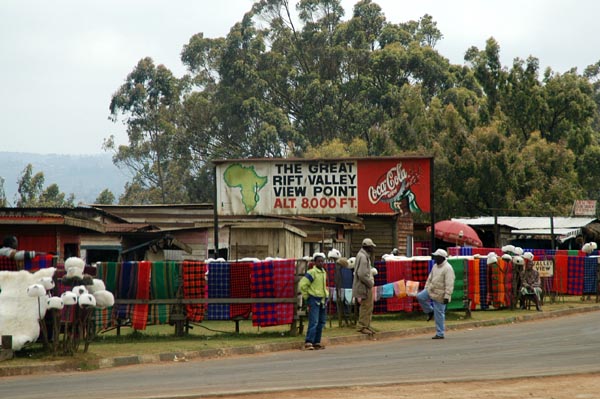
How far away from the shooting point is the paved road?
45.2 ft

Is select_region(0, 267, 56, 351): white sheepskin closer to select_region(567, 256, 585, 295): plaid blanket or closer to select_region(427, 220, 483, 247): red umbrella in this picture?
select_region(567, 256, 585, 295): plaid blanket

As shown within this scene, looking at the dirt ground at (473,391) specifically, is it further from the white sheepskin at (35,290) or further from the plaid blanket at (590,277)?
the plaid blanket at (590,277)

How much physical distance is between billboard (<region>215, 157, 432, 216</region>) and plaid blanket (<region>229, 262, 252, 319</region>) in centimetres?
946

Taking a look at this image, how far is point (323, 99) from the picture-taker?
82625 millimetres

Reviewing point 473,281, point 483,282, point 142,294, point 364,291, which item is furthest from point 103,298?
point 483,282

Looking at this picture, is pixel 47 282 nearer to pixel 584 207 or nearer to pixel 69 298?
pixel 69 298

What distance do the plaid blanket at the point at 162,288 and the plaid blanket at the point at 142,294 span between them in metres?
0.11

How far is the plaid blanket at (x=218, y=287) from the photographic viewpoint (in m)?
21.1

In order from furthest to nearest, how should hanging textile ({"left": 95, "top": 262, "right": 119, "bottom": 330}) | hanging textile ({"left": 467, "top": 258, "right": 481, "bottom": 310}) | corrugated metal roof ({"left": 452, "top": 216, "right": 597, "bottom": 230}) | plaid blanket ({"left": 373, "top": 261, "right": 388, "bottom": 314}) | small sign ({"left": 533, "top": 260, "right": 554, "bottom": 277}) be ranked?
corrugated metal roof ({"left": 452, "top": 216, "right": 597, "bottom": 230}) → small sign ({"left": 533, "top": 260, "right": 554, "bottom": 277}) → hanging textile ({"left": 467, "top": 258, "right": 481, "bottom": 310}) → plaid blanket ({"left": 373, "top": 261, "right": 388, "bottom": 314}) → hanging textile ({"left": 95, "top": 262, "right": 119, "bottom": 330})

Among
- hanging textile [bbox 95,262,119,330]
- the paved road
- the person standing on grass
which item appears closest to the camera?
the paved road

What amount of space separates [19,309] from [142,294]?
13.7 feet

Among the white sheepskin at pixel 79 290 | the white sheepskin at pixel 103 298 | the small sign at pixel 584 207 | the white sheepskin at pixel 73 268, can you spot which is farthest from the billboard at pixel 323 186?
the small sign at pixel 584 207

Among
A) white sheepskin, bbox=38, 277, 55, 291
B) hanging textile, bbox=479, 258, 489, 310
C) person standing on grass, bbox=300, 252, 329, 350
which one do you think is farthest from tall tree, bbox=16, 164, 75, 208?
white sheepskin, bbox=38, 277, 55, 291

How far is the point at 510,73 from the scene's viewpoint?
63.8m
